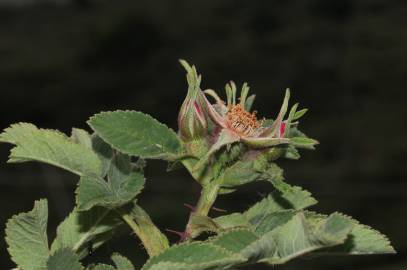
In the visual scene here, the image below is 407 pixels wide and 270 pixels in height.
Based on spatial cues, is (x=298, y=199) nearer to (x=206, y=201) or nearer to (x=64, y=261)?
(x=206, y=201)

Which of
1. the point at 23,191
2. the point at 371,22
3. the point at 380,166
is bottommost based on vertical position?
the point at 23,191

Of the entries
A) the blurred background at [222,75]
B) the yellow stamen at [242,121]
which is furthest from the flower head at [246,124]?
the blurred background at [222,75]

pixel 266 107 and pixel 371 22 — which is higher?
pixel 371 22

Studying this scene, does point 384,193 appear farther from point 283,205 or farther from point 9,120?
point 283,205

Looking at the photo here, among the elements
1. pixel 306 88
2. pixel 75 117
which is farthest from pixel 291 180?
pixel 75 117

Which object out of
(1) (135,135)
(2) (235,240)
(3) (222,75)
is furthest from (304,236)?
(3) (222,75)

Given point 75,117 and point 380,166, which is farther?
point 75,117

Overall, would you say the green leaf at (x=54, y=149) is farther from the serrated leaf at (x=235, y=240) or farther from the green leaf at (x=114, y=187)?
the serrated leaf at (x=235, y=240)
